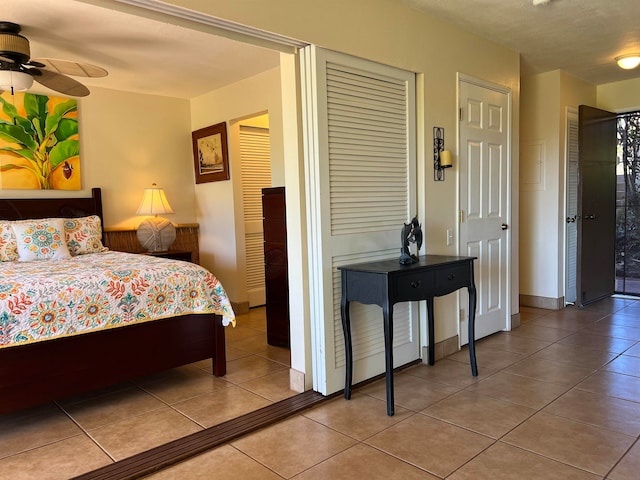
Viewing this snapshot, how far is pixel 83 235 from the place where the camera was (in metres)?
4.34

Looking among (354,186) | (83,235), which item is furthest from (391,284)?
(83,235)

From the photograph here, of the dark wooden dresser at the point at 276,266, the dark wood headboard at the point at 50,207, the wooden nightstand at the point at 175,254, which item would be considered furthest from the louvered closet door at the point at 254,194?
the dark wood headboard at the point at 50,207

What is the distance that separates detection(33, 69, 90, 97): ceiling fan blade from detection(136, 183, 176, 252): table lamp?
1.62 m

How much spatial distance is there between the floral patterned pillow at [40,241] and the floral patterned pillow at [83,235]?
0.17 metres

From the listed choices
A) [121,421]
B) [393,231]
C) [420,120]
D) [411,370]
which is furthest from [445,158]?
[121,421]

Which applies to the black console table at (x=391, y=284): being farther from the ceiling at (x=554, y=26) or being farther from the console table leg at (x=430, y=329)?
the ceiling at (x=554, y=26)

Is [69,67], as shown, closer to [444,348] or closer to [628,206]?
[444,348]

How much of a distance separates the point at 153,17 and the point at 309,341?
6.37 feet

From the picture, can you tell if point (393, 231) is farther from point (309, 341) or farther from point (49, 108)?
point (49, 108)

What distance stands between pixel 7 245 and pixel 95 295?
1731mm

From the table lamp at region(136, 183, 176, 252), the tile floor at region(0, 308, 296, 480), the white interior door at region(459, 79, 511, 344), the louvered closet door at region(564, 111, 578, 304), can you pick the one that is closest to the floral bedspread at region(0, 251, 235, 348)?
the tile floor at region(0, 308, 296, 480)

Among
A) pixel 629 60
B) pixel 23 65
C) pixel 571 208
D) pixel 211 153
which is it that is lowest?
pixel 571 208

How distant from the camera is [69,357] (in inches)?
104

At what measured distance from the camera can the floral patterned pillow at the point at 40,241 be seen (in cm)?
383
